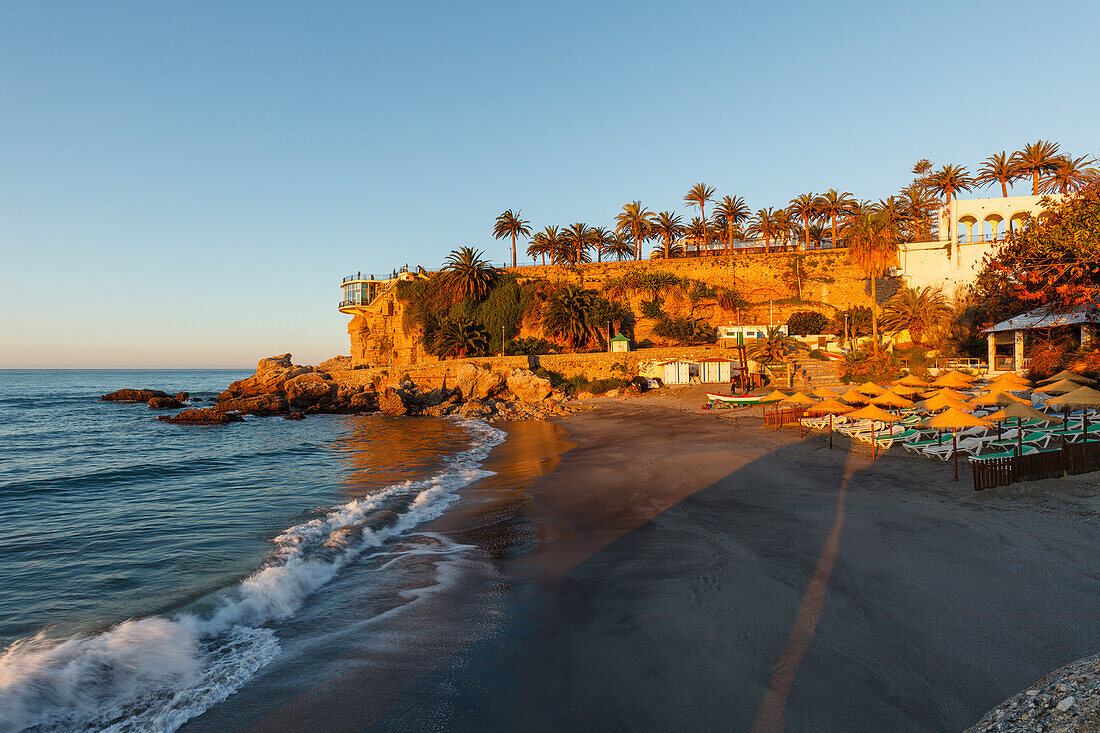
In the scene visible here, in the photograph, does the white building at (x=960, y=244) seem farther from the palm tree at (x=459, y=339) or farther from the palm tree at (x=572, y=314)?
the palm tree at (x=459, y=339)

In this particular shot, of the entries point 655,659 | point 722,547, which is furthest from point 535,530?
point 655,659

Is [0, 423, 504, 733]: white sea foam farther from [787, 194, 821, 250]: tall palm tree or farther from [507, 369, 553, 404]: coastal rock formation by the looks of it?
[787, 194, 821, 250]: tall palm tree

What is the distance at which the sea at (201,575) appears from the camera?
18.6 feet

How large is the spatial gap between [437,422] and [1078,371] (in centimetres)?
3037

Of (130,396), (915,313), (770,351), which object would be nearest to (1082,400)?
(770,351)

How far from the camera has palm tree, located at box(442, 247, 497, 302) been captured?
54406 mm

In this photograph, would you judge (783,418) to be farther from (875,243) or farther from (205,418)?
(205,418)

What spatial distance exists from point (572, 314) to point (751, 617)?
4389cm

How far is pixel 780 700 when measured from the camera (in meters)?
4.82

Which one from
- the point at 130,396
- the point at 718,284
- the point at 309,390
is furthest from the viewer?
the point at 130,396

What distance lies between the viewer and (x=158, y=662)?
6137mm

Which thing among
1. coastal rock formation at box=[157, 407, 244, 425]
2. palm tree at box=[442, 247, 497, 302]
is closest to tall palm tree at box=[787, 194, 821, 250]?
palm tree at box=[442, 247, 497, 302]

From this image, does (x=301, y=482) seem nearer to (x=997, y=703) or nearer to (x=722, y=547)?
(x=722, y=547)

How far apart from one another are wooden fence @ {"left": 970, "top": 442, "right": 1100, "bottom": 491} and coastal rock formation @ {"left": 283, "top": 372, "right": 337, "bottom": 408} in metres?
41.6
